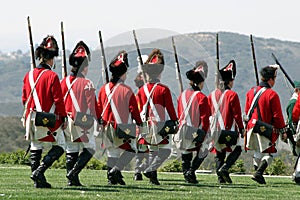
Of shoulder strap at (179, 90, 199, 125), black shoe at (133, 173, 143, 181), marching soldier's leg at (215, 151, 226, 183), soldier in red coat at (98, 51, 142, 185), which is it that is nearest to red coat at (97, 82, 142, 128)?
soldier in red coat at (98, 51, 142, 185)

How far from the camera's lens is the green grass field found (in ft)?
42.9

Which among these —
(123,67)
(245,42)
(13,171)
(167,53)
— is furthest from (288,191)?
(245,42)

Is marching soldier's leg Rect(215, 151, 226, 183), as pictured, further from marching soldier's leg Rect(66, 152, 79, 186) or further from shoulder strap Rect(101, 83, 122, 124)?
marching soldier's leg Rect(66, 152, 79, 186)

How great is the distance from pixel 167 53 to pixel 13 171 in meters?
3.98

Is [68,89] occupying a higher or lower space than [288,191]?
higher

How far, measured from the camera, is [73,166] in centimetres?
1447

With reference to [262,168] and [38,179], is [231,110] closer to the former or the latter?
[262,168]

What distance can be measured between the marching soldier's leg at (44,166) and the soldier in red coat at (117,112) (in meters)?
1.22

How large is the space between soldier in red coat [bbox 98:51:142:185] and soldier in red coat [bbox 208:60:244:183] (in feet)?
7.43

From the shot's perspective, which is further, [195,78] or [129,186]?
[195,78]

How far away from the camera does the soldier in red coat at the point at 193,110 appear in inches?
632

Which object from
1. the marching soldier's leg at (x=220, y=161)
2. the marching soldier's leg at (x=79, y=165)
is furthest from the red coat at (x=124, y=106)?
the marching soldier's leg at (x=220, y=161)

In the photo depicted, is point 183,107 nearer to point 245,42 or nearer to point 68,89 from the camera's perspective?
point 68,89

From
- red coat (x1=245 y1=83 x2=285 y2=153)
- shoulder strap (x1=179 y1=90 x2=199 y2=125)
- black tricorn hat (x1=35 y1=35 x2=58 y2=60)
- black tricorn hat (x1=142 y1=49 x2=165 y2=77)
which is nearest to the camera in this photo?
black tricorn hat (x1=35 y1=35 x2=58 y2=60)
